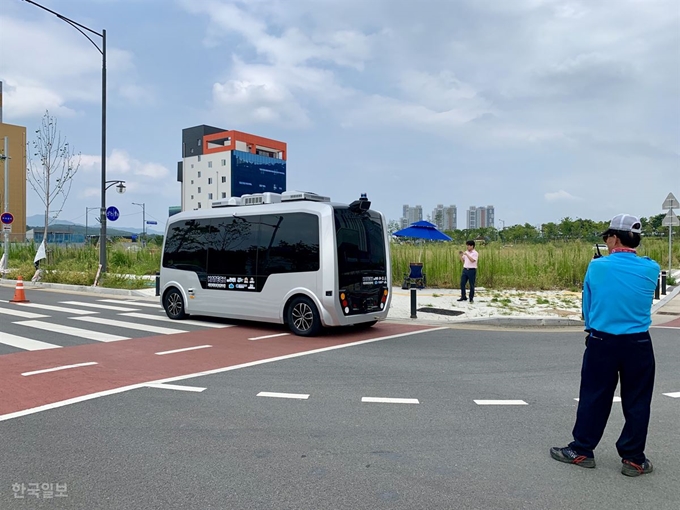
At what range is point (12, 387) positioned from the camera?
6555 millimetres

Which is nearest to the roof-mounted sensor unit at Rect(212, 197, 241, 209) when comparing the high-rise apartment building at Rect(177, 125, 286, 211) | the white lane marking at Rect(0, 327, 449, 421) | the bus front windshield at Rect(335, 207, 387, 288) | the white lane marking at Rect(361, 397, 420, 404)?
the bus front windshield at Rect(335, 207, 387, 288)

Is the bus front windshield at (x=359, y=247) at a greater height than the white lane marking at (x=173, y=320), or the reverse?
the bus front windshield at (x=359, y=247)

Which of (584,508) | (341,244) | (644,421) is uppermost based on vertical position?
(341,244)

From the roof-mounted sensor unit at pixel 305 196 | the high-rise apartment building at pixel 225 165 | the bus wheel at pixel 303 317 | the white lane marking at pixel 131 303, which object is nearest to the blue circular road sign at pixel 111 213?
the white lane marking at pixel 131 303

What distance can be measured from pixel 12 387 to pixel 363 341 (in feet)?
18.3

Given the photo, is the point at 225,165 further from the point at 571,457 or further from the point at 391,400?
the point at 571,457

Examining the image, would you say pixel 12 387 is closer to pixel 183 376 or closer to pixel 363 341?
pixel 183 376

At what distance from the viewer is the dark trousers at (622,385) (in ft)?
13.3

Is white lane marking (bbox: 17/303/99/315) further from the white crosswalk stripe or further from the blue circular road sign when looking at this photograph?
the blue circular road sign

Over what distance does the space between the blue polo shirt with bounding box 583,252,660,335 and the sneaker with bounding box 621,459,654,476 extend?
97 centimetres

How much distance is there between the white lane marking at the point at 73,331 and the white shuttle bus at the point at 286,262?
228 cm

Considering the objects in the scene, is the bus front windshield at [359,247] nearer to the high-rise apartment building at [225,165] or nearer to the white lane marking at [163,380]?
the white lane marking at [163,380]

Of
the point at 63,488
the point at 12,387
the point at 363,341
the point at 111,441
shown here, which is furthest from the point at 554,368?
the point at 12,387

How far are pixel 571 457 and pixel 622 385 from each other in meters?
0.68
